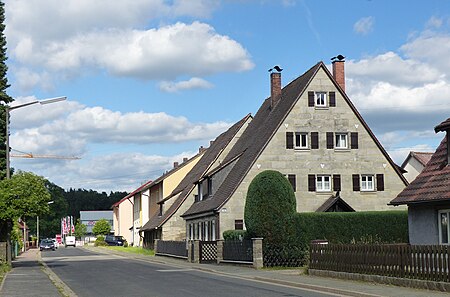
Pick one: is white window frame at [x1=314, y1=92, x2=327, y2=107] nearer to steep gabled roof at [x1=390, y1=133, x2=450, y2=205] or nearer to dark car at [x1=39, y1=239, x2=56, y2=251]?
steep gabled roof at [x1=390, y1=133, x2=450, y2=205]

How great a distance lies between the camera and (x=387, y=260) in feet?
76.4

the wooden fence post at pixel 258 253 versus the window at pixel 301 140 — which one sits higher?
the window at pixel 301 140

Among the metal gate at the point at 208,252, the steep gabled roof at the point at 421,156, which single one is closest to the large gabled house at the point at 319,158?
the metal gate at the point at 208,252

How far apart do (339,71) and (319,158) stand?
6.45 metres

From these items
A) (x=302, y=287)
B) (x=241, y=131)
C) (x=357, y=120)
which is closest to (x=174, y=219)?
(x=241, y=131)

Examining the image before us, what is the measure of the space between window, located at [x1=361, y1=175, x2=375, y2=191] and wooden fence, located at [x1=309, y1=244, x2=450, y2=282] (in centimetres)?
1837

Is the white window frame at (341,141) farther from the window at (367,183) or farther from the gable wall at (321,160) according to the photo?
the window at (367,183)

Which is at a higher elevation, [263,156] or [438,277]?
[263,156]

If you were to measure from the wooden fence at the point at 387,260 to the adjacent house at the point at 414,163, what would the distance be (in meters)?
43.7

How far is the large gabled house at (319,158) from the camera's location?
150 ft

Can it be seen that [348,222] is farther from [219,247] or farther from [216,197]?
[216,197]

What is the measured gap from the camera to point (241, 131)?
59.4 metres

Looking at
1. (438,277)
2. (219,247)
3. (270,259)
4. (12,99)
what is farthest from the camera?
(12,99)

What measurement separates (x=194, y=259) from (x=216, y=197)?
6.00m
